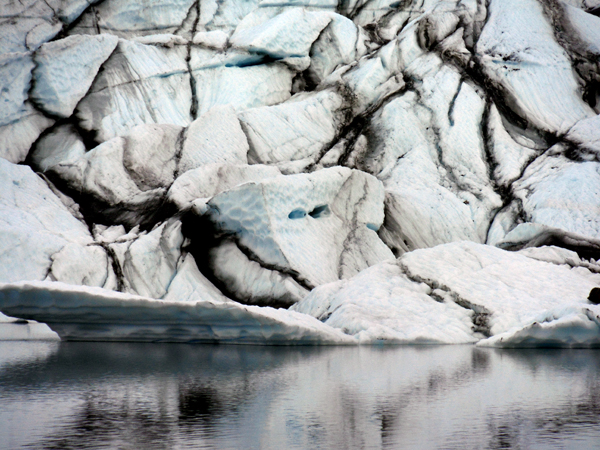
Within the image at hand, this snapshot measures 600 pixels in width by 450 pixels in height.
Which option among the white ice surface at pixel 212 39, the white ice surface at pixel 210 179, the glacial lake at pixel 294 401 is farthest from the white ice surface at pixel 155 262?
the white ice surface at pixel 212 39

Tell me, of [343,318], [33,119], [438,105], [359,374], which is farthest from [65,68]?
[359,374]

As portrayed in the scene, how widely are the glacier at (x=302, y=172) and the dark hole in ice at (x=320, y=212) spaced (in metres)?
0.03

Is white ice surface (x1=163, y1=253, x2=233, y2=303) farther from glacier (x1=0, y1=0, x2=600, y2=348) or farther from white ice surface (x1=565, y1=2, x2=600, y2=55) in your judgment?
white ice surface (x1=565, y1=2, x2=600, y2=55)

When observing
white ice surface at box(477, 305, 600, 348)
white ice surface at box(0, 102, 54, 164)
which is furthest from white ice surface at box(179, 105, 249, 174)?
white ice surface at box(477, 305, 600, 348)

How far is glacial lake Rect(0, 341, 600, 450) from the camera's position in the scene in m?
2.32

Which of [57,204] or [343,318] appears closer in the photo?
[343,318]

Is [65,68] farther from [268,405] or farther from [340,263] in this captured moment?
[268,405]

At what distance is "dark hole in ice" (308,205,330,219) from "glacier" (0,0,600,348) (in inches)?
1.1

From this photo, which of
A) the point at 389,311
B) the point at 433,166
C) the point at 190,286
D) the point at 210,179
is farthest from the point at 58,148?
the point at 389,311

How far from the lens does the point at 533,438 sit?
2.34 meters

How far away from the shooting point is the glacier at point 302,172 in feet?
20.0

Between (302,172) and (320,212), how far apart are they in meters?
1.80

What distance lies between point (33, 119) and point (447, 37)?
7663 mm

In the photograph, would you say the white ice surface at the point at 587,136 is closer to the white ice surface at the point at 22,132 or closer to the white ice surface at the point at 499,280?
the white ice surface at the point at 499,280
